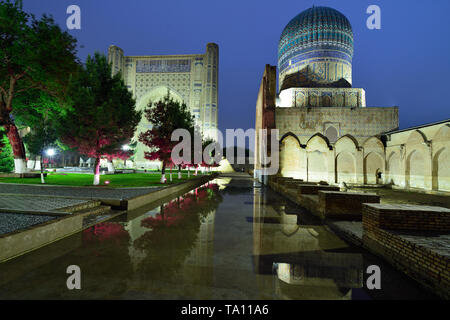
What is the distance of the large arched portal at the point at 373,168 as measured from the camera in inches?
840

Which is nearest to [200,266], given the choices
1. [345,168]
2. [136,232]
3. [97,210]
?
[136,232]

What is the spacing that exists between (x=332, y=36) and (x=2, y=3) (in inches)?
1411

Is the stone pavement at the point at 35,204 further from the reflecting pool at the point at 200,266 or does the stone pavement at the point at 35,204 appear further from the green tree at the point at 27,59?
the green tree at the point at 27,59

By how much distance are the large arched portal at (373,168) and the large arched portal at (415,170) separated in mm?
3082

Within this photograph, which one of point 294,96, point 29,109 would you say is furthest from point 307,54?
point 29,109

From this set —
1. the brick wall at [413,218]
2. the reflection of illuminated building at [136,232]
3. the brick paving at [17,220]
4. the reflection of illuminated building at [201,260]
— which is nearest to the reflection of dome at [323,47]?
the brick wall at [413,218]

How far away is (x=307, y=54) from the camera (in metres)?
31.8

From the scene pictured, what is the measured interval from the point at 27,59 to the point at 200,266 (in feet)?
60.5

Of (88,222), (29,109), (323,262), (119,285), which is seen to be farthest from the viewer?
(29,109)

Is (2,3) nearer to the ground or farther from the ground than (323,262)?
farther from the ground

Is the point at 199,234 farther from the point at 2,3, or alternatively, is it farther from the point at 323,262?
the point at 2,3

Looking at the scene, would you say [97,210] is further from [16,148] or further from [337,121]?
[337,121]

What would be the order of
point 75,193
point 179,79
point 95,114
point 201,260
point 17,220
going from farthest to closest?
1. point 179,79
2. point 95,114
3. point 75,193
4. point 17,220
5. point 201,260

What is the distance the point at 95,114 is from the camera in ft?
37.1
